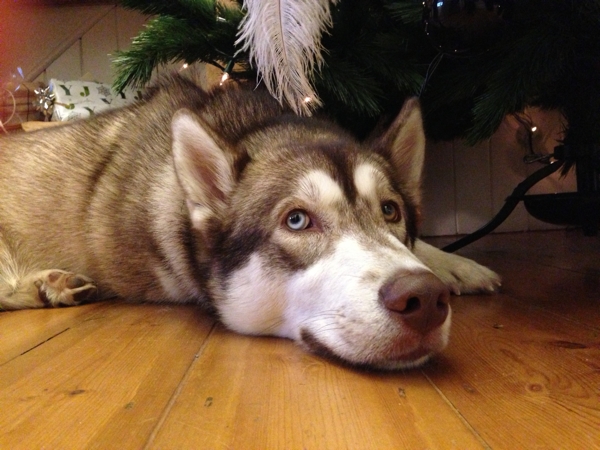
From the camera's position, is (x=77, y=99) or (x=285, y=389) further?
(x=77, y=99)

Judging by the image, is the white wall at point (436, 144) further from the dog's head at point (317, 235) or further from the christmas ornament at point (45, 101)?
the dog's head at point (317, 235)

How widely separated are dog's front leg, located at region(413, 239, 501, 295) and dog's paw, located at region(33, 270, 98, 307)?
1333mm

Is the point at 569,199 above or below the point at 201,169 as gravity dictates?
below

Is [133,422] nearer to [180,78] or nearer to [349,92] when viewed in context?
[349,92]

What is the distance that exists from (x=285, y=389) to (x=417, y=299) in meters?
0.35

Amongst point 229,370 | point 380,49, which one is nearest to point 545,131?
point 380,49

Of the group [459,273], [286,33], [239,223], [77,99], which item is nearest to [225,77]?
[286,33]

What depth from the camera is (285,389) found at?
114 centimetres

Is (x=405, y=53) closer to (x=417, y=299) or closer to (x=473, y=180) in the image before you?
(x=417, y=299)

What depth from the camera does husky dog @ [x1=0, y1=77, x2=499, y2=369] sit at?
4.16 feet

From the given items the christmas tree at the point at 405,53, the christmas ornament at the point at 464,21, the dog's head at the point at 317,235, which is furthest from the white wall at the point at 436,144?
the dog's head at the point at 317,235

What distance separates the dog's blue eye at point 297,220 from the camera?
1525mm

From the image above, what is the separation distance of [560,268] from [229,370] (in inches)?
72.4

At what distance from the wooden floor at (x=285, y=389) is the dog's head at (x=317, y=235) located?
0.29ft
